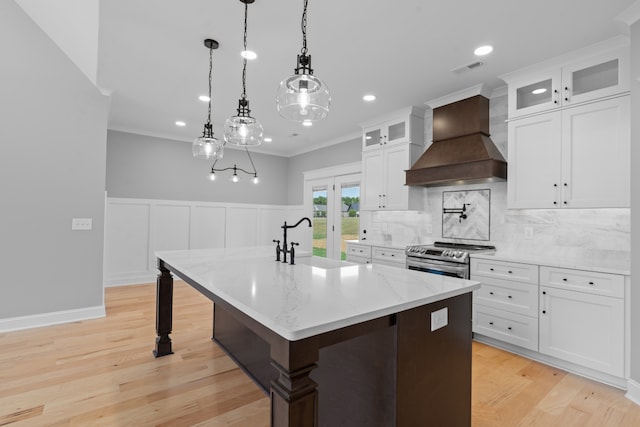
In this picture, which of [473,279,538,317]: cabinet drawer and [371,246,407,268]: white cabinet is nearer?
[473,279,538,317]: cabinet drawer

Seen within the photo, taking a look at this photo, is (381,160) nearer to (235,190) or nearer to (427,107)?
(427,107)

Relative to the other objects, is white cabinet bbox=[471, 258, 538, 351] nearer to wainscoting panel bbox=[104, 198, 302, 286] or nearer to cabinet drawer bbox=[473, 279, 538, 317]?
cabinet drawer bbox=[473, 279, 538, 317]

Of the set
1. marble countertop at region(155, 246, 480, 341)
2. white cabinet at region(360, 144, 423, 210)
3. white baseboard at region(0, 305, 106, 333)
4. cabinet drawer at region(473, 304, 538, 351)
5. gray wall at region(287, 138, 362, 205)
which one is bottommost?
white baseboard at region(0, 305, 106, 333)

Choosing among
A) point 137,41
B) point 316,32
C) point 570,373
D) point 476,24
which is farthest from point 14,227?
point 570,373

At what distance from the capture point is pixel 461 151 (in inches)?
142

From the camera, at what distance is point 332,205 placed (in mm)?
6258

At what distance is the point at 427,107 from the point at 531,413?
3517 mm

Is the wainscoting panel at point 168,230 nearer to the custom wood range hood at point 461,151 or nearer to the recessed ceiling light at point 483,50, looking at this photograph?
the custom wood range hood at point 461,151

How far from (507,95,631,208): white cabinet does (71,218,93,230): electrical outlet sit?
4.70 m

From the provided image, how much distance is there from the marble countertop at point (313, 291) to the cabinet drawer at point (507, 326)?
164cm

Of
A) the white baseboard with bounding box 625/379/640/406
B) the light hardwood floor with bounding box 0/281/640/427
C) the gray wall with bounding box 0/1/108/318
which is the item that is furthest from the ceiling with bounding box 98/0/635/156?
the light hardwood floor with bounding box 0/281/640/427

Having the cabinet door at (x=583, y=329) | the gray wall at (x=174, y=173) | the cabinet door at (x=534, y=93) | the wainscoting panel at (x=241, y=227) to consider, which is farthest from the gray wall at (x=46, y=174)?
the cabinet door at (x=583, y=329)

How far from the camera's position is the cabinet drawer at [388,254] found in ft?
13.3

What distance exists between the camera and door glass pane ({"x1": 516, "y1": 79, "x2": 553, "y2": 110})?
10.1ft
